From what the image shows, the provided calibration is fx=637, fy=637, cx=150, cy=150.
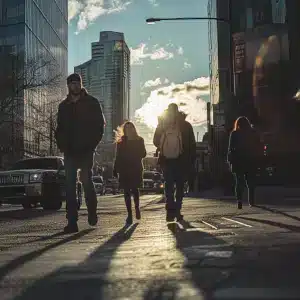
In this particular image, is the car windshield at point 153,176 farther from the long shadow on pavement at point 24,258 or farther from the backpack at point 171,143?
the long shadow on pavement at point 24,258

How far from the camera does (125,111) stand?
10319 centimetres

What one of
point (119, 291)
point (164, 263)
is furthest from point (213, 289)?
point (164, 263)

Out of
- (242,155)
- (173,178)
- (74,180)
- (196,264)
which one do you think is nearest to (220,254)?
(196,264)

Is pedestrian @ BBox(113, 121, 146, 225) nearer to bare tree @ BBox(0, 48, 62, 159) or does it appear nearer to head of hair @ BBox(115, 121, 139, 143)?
head of hair @ BBox(115, 121, 139, 143)

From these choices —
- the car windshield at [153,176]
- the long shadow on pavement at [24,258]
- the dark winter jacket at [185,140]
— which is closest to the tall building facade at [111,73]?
the car windshield at [153,176]

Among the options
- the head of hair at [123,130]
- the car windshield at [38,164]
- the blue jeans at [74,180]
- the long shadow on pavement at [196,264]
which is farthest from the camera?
the car windshield at [38,164]

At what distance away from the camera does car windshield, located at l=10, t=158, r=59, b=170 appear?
16484mm

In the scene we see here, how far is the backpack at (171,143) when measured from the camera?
9199mm

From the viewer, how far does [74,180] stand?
8.06 m

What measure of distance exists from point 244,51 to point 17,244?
4676 cm

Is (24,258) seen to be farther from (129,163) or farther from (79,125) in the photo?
(129,163)

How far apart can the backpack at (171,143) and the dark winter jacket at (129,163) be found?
1043mm

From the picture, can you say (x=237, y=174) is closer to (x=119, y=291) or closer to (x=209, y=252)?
(x=209, y=252)

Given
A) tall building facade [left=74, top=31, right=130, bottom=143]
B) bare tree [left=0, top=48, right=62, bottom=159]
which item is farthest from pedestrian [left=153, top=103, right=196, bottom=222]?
tall building facade [left=74, top=31, right=130, bottom=143]
